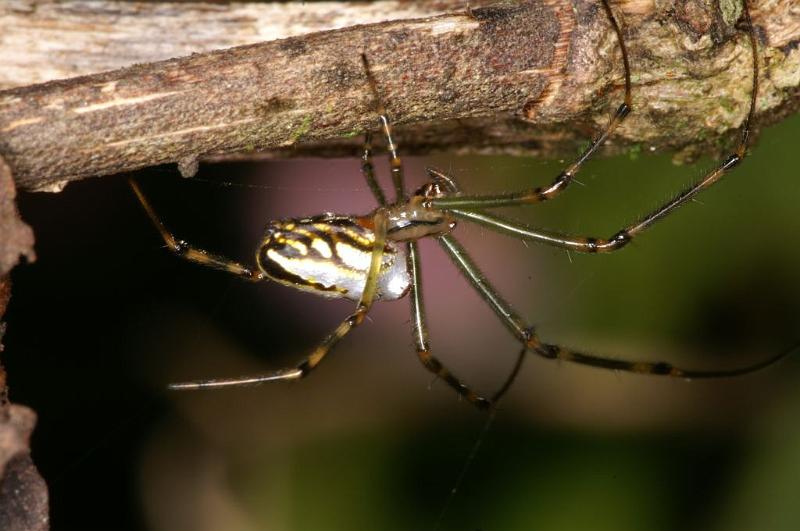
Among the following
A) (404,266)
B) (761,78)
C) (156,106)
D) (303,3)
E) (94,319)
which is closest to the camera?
(156,106)

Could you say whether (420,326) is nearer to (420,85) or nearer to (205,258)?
(205,258)

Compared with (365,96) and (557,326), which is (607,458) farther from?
(365,96)

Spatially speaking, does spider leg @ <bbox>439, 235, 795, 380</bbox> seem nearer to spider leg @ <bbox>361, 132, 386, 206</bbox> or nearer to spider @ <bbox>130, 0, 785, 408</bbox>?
spider @ <bbox>130, 0, 785, 408</bbox>

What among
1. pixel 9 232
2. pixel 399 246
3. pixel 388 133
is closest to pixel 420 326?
pixel 399 246

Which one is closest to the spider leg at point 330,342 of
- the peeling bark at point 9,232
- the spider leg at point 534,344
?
the spider leg at point 534,344

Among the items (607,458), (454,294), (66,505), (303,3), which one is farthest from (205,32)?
(607,458)

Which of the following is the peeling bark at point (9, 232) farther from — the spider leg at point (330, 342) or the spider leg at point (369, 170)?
the spider leg at point (369, 170)

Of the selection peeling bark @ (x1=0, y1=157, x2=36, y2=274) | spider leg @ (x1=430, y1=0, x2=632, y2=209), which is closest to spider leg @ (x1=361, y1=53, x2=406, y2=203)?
spider leg @ (x1=430, y1=0, x2=632, y2=209)
